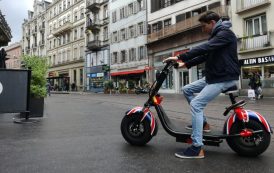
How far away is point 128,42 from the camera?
43406 millimetres

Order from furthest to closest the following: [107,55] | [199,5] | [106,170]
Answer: [107,55] < [199,5] < [106,170]

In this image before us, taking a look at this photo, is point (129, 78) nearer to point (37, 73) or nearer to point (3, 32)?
point (3, 32)

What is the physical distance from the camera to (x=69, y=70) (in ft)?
196

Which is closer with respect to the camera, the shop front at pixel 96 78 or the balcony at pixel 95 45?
the shop front at pixel 96 78

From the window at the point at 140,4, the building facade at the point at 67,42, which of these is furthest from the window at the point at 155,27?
the building facade at the point at 67,42

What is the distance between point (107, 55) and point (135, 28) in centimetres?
767

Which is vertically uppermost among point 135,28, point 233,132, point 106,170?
point 135,28

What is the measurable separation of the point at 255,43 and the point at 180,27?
8.96m

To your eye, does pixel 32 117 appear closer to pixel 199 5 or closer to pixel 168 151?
pixel 168 151

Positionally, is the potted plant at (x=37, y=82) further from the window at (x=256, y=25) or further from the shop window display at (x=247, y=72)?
the window at (x=256, y=25)

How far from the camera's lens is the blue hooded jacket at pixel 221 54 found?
14.6 ft

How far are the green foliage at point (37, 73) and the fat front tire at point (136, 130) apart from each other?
515 centimetres

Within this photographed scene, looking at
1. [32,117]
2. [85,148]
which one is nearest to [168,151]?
[85,148]

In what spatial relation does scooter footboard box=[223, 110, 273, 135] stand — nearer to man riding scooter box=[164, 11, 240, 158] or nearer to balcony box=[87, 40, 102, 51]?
man riding scooter box=[164, 11, 240, 158]
